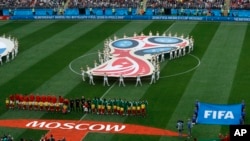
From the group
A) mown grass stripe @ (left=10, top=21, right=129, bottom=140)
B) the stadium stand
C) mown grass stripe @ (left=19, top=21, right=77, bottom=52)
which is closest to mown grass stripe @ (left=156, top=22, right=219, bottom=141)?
mown grass stripe @ (left=10, top=21, right=129, bottom=140)

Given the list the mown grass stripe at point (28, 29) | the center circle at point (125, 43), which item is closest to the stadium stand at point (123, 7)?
the mown grass stripe at point (28, 29)

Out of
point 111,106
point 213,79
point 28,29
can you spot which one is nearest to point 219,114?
point 111,106

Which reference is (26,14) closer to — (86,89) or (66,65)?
(66,65)

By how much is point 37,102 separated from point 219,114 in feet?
39.6

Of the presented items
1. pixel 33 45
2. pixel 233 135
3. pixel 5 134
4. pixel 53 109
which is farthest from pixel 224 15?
pixel 233 135

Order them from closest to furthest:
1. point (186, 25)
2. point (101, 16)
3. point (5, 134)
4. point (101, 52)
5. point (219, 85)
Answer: point (5, 134), point (219, 85), point (101, 52), point (186, 25), point (101, 16)

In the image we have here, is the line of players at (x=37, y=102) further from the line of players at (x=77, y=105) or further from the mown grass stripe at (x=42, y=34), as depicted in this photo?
the mown grass stripe at (x=42, y=34)

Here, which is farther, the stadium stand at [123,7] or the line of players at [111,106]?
the stadium stand at [123,7]

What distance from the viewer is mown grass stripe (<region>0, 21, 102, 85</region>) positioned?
42.1 m

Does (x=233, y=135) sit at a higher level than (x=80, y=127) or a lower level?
higher

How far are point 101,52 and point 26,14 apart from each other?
69.6 feet

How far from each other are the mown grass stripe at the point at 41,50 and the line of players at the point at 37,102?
5.56 meters

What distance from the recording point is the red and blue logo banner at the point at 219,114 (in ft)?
91.5

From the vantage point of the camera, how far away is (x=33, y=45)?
50.2 m
